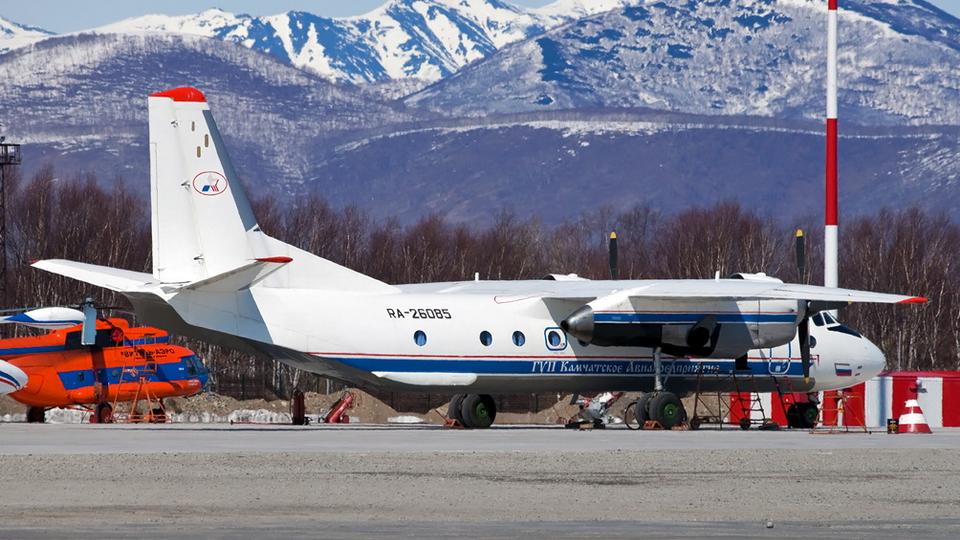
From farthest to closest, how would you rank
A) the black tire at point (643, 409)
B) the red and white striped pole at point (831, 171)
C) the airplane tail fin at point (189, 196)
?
the red and white striped pole at point (831, 171) < the black tire at point (643, 409) < the airplane tail fin at point (189, 196)

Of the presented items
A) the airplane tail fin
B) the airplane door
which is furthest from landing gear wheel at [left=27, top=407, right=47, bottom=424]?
the airplane door

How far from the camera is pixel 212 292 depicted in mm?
38500

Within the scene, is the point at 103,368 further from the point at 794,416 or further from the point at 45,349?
the point at 794,416

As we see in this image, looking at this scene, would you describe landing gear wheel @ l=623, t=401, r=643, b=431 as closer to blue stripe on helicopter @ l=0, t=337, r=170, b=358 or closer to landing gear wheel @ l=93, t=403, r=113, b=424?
blue stripe on helicopter @ l=0, t=337, r=170, b=358

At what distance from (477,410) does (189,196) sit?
8794 mm

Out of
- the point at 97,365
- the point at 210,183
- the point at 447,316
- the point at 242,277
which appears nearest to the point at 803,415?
the point at 447,316

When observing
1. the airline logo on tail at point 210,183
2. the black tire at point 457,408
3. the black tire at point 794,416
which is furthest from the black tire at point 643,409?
the airline logo on tail at point 210,183

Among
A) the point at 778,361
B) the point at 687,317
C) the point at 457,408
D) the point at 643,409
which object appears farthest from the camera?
the point at 778,361

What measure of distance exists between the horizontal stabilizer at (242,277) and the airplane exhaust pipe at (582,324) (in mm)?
6699

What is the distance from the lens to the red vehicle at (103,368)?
50344mm

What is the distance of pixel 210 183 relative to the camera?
3881 cm

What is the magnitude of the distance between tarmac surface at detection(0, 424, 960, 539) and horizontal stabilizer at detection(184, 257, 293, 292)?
9.65 ft

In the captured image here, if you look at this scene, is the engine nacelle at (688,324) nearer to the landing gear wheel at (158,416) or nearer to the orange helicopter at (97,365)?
the landing gear wheel at (158,416)

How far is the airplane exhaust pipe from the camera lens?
41812 millimetres
